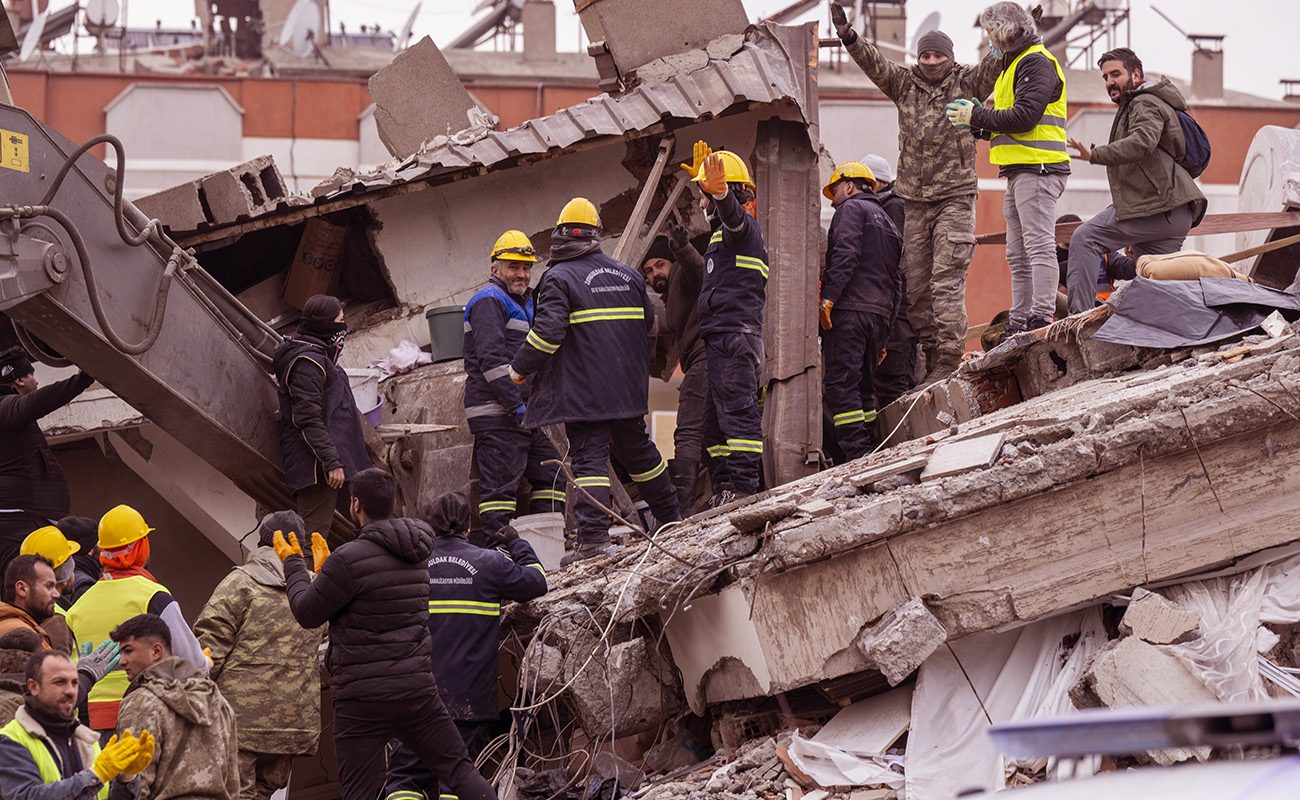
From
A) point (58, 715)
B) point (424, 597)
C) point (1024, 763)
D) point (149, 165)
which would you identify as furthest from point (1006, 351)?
point (149, 165)

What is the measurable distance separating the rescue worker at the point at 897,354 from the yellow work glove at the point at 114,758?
6.02 m

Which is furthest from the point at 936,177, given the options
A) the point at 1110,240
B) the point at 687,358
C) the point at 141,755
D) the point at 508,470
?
the point at 141,755

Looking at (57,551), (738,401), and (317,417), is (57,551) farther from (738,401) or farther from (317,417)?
(738,401)

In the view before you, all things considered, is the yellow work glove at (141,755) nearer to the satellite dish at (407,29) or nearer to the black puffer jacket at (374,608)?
the black puffer jacket at (374,608)

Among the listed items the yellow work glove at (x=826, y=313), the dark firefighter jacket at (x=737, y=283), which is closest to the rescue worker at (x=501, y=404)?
the dark firefighter jacket at (x=737, y=283)

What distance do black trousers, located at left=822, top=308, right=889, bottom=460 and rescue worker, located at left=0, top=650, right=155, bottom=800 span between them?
215 inches

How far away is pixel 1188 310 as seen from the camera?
6727 mm

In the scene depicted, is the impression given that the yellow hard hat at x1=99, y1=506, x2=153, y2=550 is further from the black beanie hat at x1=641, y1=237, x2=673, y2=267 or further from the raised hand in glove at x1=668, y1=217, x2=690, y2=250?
the black beanie hat at x1=641, y1=237, x2=673, y2=267

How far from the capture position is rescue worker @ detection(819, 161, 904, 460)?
28.9 feet

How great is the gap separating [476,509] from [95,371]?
8.85 ft

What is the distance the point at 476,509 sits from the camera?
344 inches

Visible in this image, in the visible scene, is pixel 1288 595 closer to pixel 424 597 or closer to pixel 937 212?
pixel 424 597

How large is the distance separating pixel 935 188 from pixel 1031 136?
1.13 meters

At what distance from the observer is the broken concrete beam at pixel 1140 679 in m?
4.74
